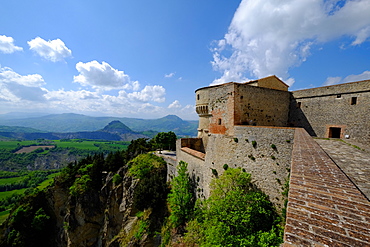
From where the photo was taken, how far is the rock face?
2041 cm

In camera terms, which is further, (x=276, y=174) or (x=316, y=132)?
(x=316, y=132)

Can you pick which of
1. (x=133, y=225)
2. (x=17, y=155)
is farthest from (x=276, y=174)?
(x=17, y=155)

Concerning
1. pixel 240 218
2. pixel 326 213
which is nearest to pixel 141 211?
pixel 240 218

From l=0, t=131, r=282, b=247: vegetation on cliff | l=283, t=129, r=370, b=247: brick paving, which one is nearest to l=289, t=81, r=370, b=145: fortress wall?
l=0, t=131, r=282, b=247: vegetation on cliff

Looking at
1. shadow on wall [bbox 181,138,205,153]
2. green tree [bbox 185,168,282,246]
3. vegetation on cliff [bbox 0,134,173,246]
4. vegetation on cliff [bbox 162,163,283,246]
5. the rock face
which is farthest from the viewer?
the rock face

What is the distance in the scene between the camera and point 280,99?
1645cm

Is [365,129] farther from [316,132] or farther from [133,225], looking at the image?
[133,225]

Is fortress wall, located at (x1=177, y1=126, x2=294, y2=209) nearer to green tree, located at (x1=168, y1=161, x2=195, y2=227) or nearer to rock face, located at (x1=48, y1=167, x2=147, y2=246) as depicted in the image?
green tree, located at (x1=168, y1=161, x2=195, y2=227)

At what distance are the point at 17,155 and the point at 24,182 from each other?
6580cm

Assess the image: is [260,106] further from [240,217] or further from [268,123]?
[240,217]

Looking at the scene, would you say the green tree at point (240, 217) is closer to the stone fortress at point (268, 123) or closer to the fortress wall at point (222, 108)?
the stone fortress at point (268, 123)

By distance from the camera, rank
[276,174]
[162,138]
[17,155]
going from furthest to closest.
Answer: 1. [17,155]
2. [162,138]
3. [276,174]

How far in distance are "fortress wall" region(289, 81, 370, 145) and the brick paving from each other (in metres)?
15.7

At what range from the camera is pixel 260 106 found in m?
15.1
